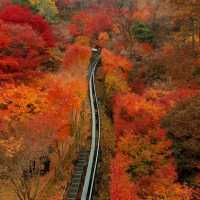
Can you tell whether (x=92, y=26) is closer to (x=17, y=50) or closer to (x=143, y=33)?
(x=143, y=33)

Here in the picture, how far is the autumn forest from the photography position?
22.1m

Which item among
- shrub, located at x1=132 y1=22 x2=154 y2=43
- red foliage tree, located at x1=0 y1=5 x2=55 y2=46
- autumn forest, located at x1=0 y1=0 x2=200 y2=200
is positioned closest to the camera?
autumn forest, located at x1=0 y1=0 x2=200 y2=200

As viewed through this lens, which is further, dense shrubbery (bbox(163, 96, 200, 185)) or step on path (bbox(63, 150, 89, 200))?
step on path (bbox(63, 150, 89, 200))

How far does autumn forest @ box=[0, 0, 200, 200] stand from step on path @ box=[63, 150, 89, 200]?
0.42 m

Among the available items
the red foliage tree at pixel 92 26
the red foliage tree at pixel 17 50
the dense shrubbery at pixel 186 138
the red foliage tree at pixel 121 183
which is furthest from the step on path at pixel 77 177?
the red foliage tree at pixel 92 26

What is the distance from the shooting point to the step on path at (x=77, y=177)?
2409cm

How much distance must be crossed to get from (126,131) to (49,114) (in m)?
5.46

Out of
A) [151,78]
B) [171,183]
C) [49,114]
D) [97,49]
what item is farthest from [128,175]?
[97,49]

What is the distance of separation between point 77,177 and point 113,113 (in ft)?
33.9

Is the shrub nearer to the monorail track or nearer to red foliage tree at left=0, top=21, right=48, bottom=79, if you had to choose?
the monorail track

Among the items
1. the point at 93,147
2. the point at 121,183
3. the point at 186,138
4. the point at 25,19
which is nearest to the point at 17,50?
the point at 25,19

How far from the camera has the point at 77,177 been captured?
26.4m

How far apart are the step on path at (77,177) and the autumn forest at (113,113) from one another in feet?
1.39

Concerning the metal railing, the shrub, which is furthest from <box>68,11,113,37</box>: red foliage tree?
the metal railing
